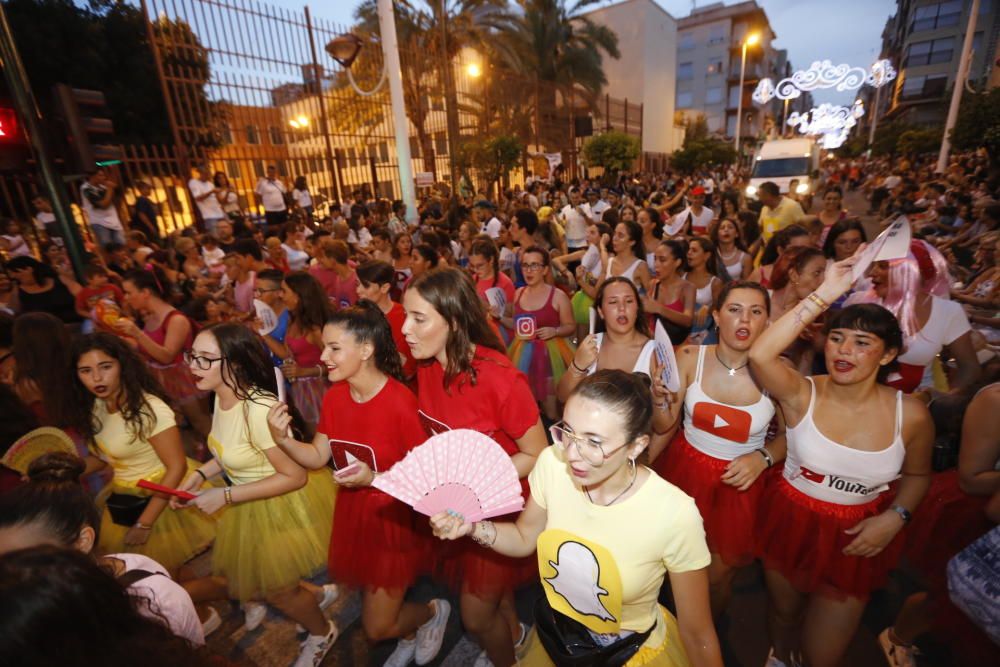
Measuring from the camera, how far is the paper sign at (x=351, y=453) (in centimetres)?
251

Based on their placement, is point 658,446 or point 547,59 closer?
point 658,446

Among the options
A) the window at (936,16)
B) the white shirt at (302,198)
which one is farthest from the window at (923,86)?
the white shirt at (302,198)

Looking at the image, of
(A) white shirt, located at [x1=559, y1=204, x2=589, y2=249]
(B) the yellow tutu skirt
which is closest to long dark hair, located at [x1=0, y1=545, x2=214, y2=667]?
(B) the yellow tutu skirt

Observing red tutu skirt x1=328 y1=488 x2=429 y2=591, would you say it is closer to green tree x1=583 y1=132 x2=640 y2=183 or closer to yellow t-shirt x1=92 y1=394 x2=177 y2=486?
yellow t-shirt x1=92 y1=394 x2=177 y2=486

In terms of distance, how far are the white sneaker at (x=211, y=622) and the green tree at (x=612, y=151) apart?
21261mm

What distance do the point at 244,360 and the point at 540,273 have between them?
2.66 meters

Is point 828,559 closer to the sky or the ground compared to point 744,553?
closer to the sky

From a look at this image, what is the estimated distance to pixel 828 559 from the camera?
7.38 feet

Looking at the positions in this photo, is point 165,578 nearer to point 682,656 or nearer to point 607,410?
point 607,410

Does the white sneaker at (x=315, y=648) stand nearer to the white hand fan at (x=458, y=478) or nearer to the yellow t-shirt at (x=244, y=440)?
the yellow t-shirt at (x=244, y=440)

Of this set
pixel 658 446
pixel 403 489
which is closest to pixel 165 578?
pixel 403 489

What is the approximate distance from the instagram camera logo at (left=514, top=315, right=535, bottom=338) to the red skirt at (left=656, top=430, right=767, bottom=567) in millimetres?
2027

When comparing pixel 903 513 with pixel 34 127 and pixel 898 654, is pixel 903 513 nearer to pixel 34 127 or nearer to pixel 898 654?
pixel 898 654

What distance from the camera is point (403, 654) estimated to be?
2.80 meters
